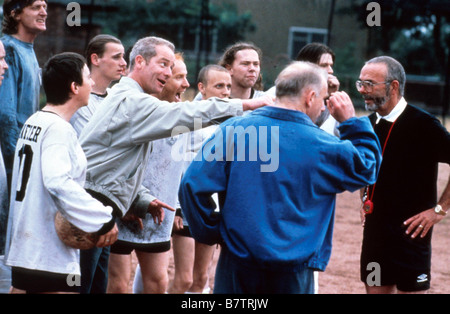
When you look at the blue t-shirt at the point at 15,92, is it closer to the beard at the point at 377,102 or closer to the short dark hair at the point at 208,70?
the short dark hair at the point at 208,70

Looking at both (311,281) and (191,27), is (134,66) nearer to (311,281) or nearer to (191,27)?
(311,281)

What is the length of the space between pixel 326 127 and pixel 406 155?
839 millimetres

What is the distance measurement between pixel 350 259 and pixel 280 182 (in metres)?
5.06

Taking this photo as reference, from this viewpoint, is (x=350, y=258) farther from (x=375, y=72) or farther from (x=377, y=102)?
(x=375, y=72)

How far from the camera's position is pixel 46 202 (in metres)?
3.46

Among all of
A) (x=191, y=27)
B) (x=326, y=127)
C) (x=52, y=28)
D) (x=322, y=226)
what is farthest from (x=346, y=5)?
(x=322, y=226)

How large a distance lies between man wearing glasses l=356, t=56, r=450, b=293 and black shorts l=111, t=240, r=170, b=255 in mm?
1513

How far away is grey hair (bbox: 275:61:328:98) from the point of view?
127 inches

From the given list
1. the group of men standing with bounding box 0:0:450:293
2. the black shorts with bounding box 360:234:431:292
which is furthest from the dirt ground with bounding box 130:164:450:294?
the group of men standing with bounding box 0:0:450:293

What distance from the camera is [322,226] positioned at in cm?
325

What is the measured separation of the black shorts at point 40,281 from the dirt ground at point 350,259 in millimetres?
3048

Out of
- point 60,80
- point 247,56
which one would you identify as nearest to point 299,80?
point 60,80

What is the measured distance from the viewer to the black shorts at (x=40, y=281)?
3.44 meters

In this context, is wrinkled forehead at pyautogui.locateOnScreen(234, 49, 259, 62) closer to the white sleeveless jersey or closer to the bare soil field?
the bare soil field
